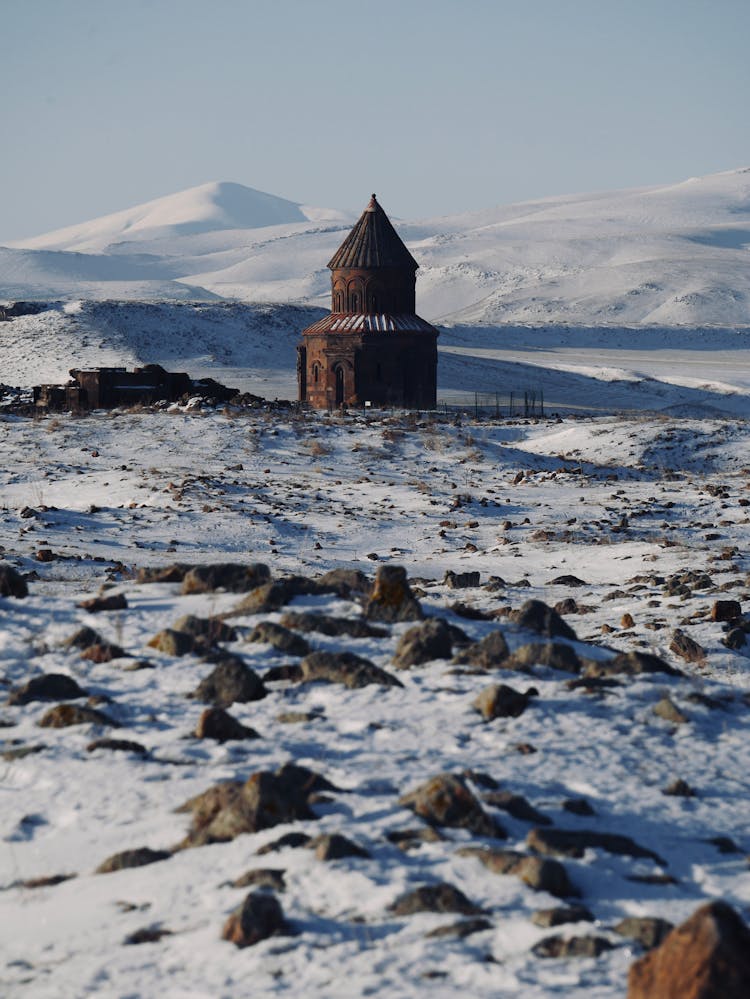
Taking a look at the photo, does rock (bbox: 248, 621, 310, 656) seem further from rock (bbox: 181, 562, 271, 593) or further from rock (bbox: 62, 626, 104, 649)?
rock (bbox: 181, 562, 271, 593)

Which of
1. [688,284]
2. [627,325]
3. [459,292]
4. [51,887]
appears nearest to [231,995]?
[51,887]

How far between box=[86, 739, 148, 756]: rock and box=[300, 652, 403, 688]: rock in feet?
4.29

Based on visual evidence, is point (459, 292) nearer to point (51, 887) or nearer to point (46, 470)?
point (46, 470)

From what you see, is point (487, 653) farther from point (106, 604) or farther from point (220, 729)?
point (106, 604)

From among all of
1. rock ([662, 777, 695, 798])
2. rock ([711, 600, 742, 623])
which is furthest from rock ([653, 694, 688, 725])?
rock ([711, 600, 742, 623])

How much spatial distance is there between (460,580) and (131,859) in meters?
9.67

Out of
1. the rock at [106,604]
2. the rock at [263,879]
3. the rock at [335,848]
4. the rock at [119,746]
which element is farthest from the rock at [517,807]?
the rock at [106,604]

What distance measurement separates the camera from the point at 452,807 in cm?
611

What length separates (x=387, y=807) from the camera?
6281mm

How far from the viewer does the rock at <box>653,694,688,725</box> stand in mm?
7688

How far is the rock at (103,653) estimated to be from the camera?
870cm

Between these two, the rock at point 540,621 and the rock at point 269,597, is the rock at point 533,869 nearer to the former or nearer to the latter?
the rock at point 540,621

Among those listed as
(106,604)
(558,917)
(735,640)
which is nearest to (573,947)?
(558,917)

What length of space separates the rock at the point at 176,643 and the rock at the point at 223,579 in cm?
147
